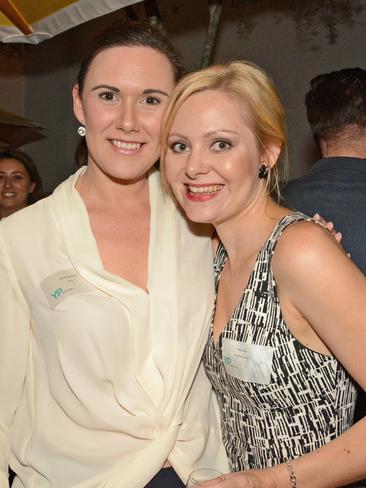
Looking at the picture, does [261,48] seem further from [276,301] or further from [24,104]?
[276,301]

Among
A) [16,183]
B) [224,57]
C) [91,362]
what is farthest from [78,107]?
[224,57]

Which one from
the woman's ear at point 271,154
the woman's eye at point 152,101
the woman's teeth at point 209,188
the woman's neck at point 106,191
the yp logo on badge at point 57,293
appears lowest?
the yp logo on badge at point 57,293

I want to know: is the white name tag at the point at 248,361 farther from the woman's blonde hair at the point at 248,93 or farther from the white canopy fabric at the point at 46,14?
the white canopy fabric at the point at 46,14

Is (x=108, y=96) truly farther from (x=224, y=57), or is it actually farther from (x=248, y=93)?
(x=224, y=57)

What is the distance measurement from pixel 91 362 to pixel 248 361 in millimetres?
378

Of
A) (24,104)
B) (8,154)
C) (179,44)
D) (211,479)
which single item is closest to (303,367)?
(211,479)

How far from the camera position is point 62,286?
171 centimetres

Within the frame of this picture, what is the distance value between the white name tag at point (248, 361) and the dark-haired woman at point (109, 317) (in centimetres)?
12

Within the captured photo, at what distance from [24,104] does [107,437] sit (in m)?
6.44

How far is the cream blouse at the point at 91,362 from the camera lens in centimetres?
168

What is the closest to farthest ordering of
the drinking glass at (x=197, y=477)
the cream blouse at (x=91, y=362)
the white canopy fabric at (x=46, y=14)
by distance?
1. the drinking glass at (x=197, y=477)
2. the cream blouse at (x=91, y=362)
3. the white canopy fabric at (x=46, y=14)

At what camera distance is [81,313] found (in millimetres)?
1678

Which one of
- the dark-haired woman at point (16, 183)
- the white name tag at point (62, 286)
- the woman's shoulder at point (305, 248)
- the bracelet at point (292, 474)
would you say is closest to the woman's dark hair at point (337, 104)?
the woman's shoulder at point (305, 248)

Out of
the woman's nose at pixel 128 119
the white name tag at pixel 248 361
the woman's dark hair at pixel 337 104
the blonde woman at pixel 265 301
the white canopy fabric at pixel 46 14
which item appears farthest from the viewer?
the woman's dark hair at pixel 337 104
